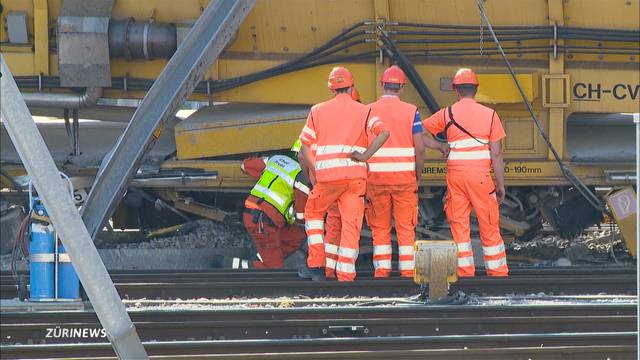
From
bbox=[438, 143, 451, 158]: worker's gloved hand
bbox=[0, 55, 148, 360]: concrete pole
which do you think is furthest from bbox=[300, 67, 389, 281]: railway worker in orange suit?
bbox=[0, 55, 148, 360]: concrete pole

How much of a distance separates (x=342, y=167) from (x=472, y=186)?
1.13 metres

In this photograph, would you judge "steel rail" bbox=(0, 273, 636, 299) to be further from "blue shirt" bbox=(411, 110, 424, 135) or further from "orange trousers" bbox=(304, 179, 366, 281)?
"blue shirt" bbox=(411, 110, 424, 135)

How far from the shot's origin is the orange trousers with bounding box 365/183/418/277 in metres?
9.52

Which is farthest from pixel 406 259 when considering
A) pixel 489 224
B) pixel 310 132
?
pixel 310 132

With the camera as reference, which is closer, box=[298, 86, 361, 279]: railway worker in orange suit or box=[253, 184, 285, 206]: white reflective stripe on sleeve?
box=[298, 86, 361, 279]: railway worker in orange suit

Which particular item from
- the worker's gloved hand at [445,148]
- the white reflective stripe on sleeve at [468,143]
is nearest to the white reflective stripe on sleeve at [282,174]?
the worker's gloved hand at [445,148]

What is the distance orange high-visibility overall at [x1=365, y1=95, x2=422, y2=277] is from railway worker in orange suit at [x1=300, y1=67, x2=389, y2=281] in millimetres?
291

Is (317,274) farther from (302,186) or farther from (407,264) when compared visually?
(302,186)

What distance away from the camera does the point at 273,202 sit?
1039 cm

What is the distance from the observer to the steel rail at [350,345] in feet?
22.7

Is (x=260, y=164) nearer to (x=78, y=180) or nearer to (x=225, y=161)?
(x=225, y=161)

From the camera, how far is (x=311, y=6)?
1086 cm

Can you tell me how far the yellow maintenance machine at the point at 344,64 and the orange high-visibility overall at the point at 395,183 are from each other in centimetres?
125

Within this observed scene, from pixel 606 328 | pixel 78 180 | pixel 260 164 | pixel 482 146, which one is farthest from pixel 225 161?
pixel 606 328
